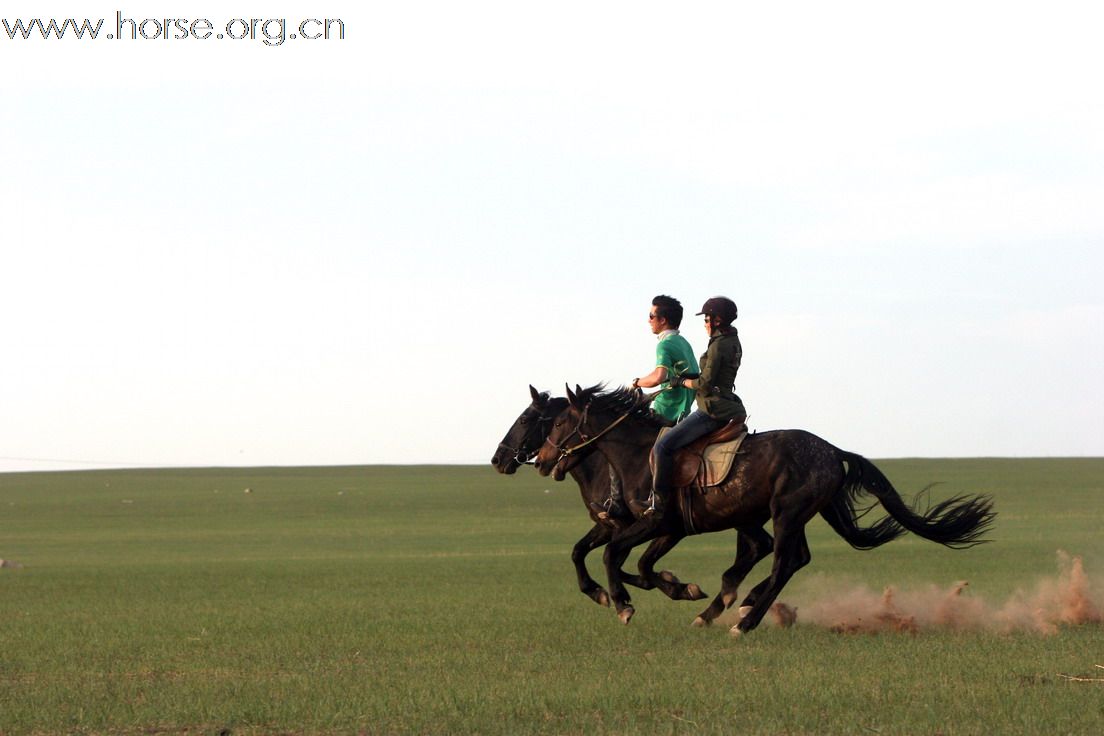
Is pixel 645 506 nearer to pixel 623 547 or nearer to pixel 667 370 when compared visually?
pixel 623 547

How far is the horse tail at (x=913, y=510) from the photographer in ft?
45.9

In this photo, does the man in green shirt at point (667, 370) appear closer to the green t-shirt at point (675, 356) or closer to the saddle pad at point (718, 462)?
the green t-shirt at point (675, 356)

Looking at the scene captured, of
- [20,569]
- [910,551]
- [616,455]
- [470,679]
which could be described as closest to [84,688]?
[470,679]

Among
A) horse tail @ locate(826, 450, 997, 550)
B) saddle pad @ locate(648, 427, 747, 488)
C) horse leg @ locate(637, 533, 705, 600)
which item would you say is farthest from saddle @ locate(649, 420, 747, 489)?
horse tail @ locate(826, 450, 997, 550)

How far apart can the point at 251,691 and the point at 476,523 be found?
45404mm

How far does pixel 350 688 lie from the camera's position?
10.8m

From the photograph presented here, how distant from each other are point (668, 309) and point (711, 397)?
42.7 inches

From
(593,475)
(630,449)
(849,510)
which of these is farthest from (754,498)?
(593,475)

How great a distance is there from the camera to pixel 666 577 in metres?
14.0

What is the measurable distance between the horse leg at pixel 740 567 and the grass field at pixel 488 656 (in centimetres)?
36

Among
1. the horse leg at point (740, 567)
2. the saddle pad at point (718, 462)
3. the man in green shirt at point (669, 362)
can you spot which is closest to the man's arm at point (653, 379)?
the man in green shirt at point (669, 362)

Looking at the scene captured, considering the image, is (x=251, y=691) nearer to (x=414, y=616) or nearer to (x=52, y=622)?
(x=414, y=616)

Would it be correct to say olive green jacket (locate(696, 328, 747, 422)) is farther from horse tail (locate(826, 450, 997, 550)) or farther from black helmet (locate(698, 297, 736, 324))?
horse tail (locate(826, 450, 997, 550))

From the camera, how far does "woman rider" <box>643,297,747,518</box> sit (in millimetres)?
13883
